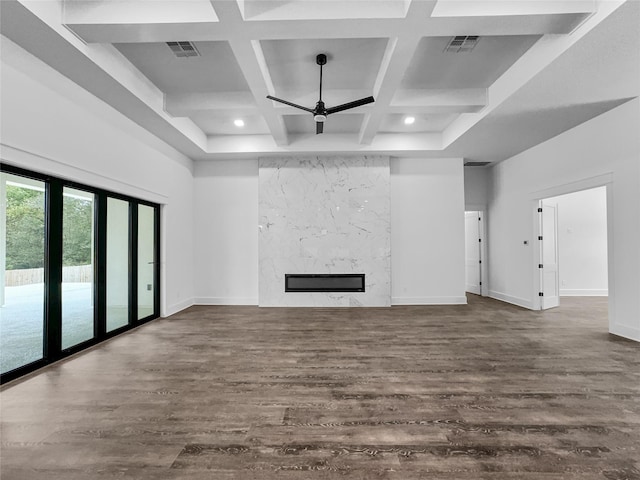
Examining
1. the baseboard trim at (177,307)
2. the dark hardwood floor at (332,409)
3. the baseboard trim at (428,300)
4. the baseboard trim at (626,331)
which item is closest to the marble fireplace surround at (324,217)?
the baseboard trim at (428,300)

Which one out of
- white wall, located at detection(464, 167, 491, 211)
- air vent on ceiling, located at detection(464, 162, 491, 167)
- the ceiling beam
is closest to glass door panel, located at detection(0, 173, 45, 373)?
the ceiling beam

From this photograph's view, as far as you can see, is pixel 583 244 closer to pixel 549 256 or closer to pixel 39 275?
pixel 549 256

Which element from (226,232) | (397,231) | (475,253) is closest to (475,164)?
(475,253)

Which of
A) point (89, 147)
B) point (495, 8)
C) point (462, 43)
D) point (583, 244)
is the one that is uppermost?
point (462, 43)

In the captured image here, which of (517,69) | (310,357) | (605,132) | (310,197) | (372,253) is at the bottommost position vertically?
(310,357)

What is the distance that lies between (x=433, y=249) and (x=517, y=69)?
363 cm

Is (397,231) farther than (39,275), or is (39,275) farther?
(397,231)

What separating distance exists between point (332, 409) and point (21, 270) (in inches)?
130

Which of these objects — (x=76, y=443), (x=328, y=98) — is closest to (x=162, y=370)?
(x=76, y=443)

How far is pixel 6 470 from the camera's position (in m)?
1.66

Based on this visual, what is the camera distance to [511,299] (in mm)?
6371

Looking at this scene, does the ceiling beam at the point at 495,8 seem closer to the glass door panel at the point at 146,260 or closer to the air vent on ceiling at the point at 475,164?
the air vent on ceiling at the point at 475,164

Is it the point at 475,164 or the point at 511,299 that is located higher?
the point at 475,164

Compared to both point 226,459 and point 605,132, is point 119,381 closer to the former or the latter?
point 226,459
